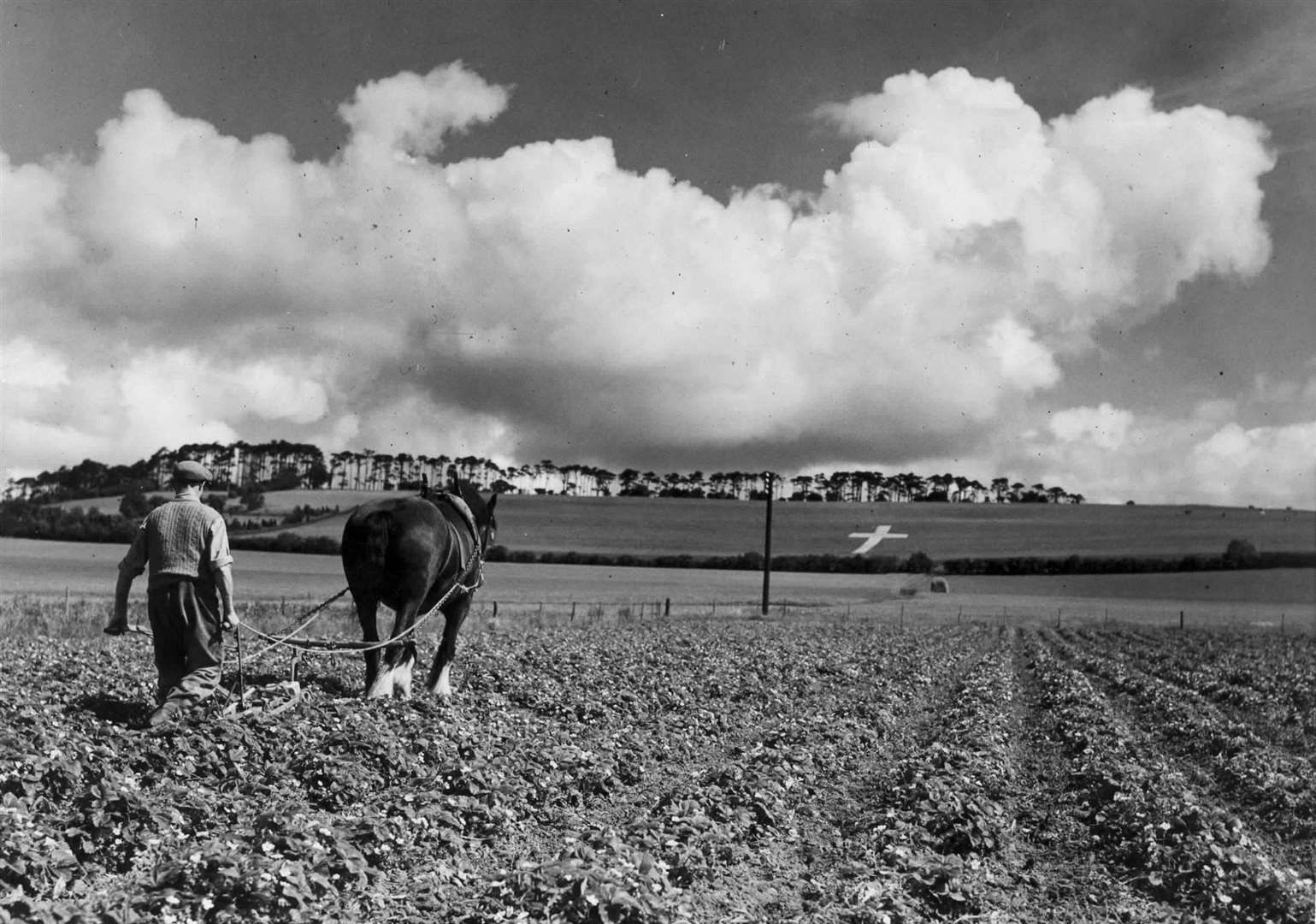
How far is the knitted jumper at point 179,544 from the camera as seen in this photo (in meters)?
7.43

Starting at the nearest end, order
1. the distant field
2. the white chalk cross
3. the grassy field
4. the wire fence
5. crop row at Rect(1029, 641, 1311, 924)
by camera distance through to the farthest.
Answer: crop row at Rect(1029, 641, 1311, 924) → the wire fence → the grassy field → the distant field → the white chalk cross

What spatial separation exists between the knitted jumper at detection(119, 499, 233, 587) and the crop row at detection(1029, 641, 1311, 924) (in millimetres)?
6963

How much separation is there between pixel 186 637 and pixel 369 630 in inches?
114

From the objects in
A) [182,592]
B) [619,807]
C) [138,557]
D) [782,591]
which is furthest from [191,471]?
[782,591]

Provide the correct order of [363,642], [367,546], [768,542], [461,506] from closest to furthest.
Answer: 1. [363,642]
2. [367,546]
3. [461,506]
4. [768,542]

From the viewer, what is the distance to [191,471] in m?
7.74

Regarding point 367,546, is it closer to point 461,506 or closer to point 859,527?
point 461,506

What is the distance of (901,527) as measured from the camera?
229ft

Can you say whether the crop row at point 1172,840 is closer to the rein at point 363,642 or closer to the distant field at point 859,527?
the rein at point 363,642

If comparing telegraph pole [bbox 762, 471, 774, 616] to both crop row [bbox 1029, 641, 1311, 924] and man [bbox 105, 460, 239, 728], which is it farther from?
→ man [bbox 105, 460, 239, 728]

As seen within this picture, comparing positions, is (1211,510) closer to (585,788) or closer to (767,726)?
(767,726)

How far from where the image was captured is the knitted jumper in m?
7.43

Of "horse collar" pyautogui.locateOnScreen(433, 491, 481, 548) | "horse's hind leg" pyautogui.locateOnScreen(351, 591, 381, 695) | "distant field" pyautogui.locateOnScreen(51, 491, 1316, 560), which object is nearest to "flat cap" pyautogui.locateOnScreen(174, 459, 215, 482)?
"horse's hind leg" pyautogui.locateOnScreen(351, 591, 381, 695)

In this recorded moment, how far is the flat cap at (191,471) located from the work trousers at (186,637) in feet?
2.69
